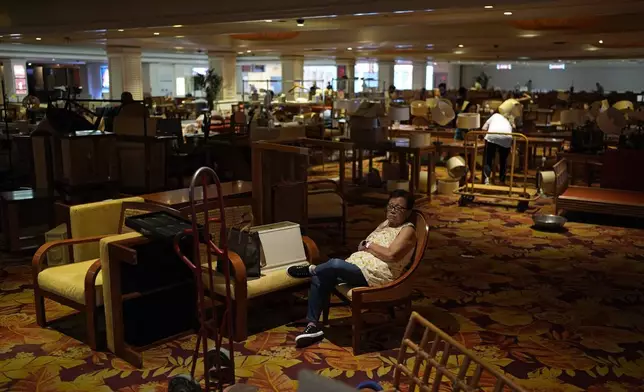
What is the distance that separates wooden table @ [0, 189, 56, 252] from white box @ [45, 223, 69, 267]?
4.01 ft

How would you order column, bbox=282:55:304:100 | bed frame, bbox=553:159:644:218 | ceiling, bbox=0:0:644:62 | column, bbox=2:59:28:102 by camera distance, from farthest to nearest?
column, bbox=282:55:304:100, column, bbox=2:59:28:102, bed frame, bbox=553:159:644:218, ceiling, bbox=0:0:644:62

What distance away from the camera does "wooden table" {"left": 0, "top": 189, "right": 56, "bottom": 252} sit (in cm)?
647

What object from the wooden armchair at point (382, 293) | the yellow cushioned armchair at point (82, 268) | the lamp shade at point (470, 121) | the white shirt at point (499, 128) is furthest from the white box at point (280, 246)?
the lamp shade at point (470, 121)

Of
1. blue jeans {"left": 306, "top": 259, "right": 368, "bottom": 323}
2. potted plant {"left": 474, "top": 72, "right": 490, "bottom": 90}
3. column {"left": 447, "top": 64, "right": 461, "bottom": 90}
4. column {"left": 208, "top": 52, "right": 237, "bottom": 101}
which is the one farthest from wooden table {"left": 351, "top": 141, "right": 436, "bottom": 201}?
column {"left": 447, "top": 64, "right": 461, "bottom": 90}

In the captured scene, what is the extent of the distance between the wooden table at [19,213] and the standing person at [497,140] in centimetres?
580

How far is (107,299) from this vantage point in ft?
13.4

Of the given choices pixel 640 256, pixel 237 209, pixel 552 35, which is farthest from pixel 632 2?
pixel 552 35

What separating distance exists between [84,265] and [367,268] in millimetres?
1999

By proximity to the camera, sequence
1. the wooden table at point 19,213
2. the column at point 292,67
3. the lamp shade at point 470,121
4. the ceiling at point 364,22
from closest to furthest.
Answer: the wooden table at point 19,213, the ceiling at point 364,22, the lamp shade at point 470,121, the column at point 292,67

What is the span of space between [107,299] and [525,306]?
123 inches

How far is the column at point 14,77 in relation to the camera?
70.7 feet

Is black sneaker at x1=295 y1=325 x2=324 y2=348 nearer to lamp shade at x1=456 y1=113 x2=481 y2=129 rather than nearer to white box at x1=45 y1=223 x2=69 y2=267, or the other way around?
white box at x1=45 y1=223 x2=69 y2=267

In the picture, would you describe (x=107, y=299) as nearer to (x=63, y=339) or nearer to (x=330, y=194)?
(x=63, y=339)

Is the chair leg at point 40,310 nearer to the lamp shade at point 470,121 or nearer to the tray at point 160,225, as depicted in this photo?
the tray at point 160,225
